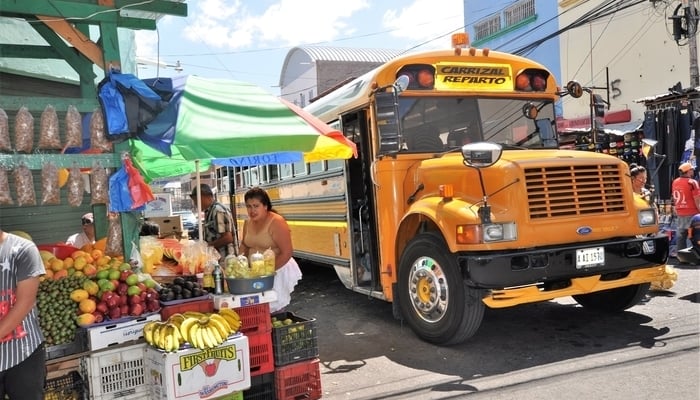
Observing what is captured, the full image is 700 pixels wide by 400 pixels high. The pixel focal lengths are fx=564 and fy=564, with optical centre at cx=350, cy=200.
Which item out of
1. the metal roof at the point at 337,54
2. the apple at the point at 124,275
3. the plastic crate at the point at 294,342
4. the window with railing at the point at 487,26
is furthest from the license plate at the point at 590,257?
the metal roof at the point at 337,54

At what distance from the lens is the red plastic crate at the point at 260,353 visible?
392cm

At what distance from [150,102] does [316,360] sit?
2.23m

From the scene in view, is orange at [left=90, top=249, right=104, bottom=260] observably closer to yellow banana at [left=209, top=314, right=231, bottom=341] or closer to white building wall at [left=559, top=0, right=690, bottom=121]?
yellow banana at [left=209, top=314, right=231, bottom=341]

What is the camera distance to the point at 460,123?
18.9 ft

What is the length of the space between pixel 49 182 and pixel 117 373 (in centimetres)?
137

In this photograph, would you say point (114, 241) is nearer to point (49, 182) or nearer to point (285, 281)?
point (49, 182)

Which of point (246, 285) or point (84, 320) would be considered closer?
point (84, 320)

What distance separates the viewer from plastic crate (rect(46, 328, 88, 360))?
346cm

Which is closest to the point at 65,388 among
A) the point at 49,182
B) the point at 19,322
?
the point at 19,322

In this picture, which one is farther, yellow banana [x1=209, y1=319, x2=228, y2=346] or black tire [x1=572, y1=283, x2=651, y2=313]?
black tire [x1=572, y1=283, x2=651, y2=313]

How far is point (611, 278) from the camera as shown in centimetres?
512

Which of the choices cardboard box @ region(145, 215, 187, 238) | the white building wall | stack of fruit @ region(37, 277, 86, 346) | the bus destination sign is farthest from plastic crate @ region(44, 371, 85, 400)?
the white building wall

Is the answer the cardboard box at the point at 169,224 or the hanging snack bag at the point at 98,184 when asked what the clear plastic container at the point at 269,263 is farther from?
the cardboard box at the point at 169,224

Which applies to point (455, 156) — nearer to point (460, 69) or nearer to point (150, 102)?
point (460, 69)
